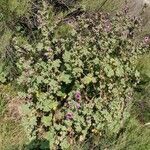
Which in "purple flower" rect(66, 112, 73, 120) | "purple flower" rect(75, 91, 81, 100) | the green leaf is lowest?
"purple flower" rect(66, 112, 73, 120)

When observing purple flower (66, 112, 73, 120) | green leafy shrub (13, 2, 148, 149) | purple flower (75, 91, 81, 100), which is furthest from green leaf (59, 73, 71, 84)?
purple flower (66, 112, 73, 120)

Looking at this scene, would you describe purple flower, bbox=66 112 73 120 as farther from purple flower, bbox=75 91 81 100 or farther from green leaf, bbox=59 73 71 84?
green leaf, bbox=59 73 71 84

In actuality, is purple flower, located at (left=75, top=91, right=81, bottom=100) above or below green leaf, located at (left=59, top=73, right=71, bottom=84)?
below

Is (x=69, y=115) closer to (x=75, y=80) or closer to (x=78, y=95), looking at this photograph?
(x=78, y=95)

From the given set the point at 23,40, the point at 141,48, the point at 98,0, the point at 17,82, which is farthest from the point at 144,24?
the point at 17,82

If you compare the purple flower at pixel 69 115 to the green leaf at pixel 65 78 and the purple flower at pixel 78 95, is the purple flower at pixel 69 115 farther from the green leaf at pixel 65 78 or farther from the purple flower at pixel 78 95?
the green leaf at pixel 65 78

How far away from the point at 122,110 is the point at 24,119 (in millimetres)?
969

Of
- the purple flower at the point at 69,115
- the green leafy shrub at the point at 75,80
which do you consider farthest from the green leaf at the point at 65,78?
the purple flower at the point at 69,115

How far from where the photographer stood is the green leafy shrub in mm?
4215

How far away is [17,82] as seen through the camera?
4.30m

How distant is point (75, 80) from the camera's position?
434 cm

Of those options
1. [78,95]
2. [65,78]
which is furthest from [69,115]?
[65,78]

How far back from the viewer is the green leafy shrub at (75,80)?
421cm

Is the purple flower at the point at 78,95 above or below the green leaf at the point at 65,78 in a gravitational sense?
→ below
